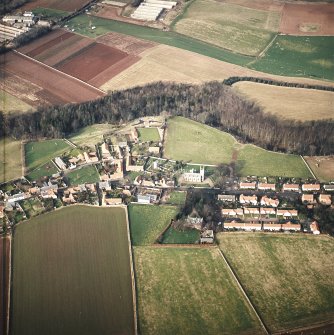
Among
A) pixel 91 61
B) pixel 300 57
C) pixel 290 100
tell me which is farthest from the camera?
pixel 300 57

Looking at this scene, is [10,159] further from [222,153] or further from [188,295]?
[188,295]

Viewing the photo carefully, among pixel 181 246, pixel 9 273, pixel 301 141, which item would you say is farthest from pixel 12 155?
pixel 301 141

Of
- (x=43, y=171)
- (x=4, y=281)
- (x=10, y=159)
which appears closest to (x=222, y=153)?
(x=43, y=171)

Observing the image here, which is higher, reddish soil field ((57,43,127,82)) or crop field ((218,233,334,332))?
reddish soil field ((57,43,127,82))

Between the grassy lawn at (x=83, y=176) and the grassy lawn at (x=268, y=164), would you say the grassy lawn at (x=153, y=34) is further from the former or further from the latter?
the grassy lawn at (x=83, y=176)

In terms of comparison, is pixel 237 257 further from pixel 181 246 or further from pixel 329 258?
pixel 329 258

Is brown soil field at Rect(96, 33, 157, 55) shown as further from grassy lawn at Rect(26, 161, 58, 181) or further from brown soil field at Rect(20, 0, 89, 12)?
grassy lawn at Rect(26, 161, 58, 181)

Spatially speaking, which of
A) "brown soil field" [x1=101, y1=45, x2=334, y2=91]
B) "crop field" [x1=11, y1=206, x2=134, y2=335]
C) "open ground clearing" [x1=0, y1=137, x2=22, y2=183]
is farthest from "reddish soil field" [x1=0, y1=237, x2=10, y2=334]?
"brown soil field" [x1=101, y1=45, x2=334, y2=91]
